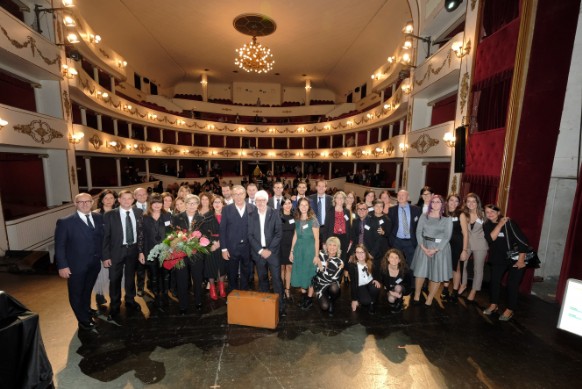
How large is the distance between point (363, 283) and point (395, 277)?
0.53 metres

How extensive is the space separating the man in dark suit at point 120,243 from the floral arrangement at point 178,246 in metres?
0.48

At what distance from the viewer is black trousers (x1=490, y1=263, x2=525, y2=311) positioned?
12.7ft

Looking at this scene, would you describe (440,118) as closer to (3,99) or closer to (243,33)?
(243,33)

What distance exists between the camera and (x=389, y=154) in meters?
13.3

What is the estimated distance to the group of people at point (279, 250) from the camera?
3.70 meters

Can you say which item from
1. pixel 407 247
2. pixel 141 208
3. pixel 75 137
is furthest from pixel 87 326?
pixel 75 137

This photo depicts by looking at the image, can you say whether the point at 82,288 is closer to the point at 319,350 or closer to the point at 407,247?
the point at 319,350

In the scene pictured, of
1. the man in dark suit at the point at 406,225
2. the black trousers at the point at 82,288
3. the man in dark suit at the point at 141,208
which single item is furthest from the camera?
the man in dark suit at the point at 406,225

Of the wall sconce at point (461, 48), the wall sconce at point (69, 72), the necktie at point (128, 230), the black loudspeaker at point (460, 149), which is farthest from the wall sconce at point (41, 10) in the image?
the black loudspeaker at point (460, 149)

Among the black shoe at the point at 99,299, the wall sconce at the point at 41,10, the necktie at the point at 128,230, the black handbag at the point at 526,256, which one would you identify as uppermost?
the wall sconce at the point at 41,10

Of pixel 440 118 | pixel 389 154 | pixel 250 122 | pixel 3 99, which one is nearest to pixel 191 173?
pixel 250 122

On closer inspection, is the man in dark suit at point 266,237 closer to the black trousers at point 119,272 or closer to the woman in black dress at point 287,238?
the woman in black dress at point 287,238

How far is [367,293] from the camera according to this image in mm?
4051

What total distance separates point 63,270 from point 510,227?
6236mm
